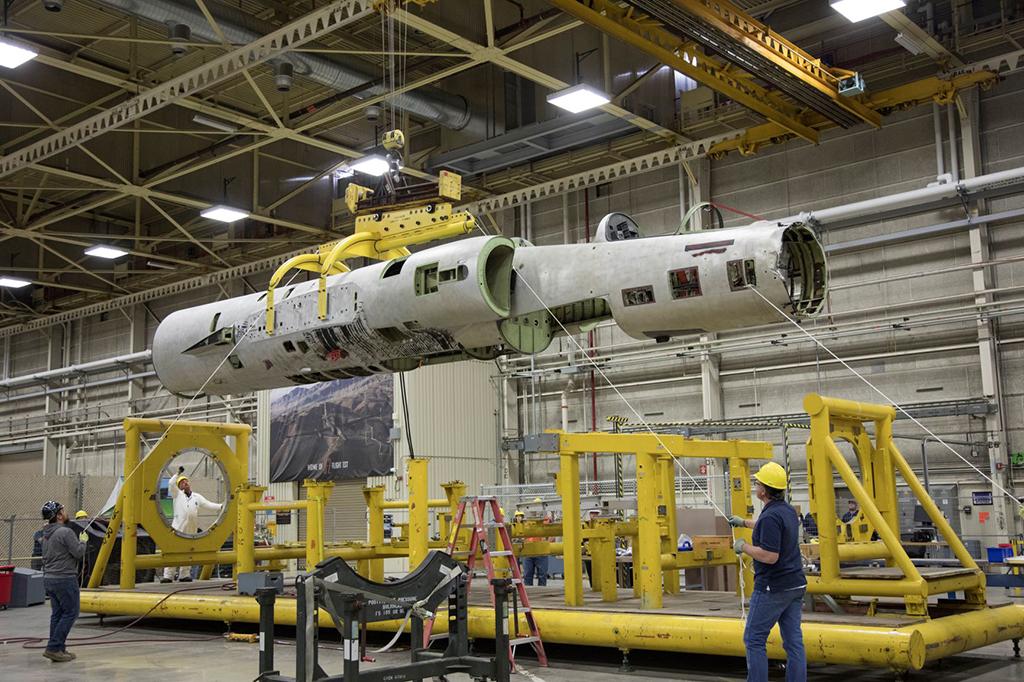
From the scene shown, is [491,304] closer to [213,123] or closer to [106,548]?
[106,548]

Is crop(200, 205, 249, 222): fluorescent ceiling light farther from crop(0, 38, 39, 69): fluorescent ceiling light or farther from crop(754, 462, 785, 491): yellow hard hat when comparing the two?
crop(754, 462, 785, 491): yellow hard hat

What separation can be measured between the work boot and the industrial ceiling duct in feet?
30.5

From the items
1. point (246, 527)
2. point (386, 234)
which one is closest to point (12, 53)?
point (246, 527)

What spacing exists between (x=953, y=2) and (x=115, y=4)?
1323 cm

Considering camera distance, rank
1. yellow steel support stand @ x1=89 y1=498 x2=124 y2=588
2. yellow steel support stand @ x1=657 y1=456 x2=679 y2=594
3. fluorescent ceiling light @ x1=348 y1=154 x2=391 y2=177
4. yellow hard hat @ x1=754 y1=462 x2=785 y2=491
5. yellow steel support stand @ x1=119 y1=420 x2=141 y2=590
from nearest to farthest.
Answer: yellow hard hat @ x1=754 y1=462 x2=785 y2=491 < yellow steel support stand @ x1=657 y1=456 x2=679 y2=594 < yellow steel support stand @ x1=119 y1=420 x2=141 y2=590 < yellow steel support stand @ x1=89 y1=498 x2=124 y2=588 < fluorescent ceiling light @ x1=348 y1=154 x2=391 y2=177

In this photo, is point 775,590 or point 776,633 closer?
point 775,590

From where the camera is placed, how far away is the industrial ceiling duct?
50.1ft

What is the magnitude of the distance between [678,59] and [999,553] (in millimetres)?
9394

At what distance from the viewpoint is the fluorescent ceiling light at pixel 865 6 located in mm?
13797

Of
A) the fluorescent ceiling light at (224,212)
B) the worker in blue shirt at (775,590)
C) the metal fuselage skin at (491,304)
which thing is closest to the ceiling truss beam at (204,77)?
the fluorescent ceiling light at (224,212)

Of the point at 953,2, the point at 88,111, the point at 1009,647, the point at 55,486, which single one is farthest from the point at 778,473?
the point at 55,486

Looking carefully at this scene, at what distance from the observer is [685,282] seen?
26.9ft

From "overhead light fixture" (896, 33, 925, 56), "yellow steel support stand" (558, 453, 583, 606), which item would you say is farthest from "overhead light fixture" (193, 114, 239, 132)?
"yellow steel support stand" (558, 453, 583, 606)

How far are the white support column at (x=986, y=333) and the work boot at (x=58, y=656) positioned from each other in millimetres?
13524
